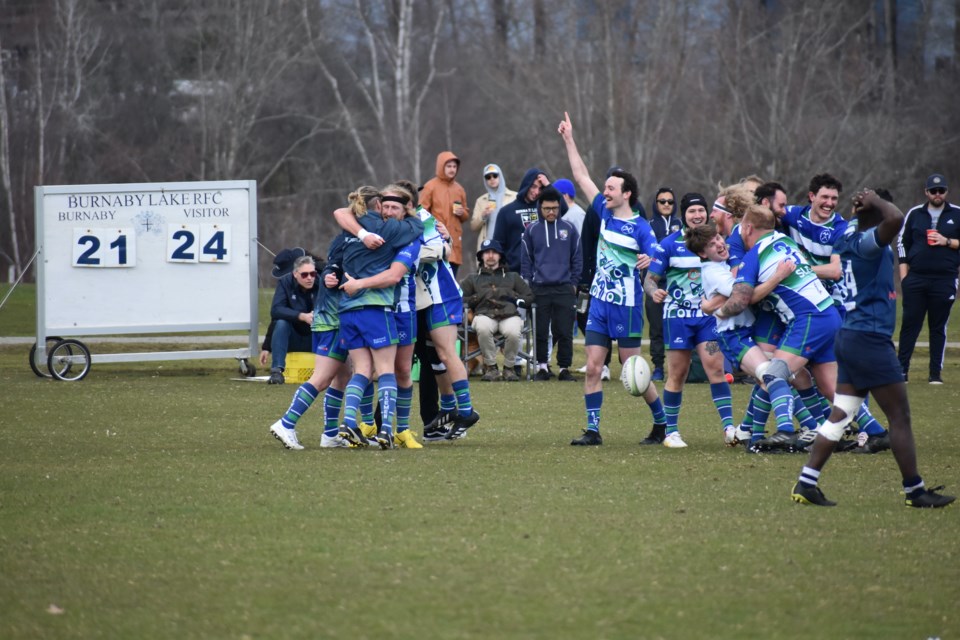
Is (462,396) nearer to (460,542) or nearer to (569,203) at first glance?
(460,542)

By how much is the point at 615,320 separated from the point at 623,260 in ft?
1.52

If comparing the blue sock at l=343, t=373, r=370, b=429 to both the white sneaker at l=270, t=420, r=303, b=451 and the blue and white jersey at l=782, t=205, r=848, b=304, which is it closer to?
the white sneaker at l=270, t=420, r=303, b=451

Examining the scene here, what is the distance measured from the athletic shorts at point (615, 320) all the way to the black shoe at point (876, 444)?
188 cm

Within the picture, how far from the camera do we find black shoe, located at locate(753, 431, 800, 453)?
10.4 m

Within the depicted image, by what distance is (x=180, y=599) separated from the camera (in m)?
5.73

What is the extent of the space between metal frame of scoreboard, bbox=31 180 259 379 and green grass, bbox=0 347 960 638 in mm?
6571

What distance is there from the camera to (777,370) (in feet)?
31.9

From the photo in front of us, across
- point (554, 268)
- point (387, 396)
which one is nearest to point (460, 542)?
point (387, 396)

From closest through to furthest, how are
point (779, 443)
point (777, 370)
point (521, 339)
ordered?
point (777, 370) → point (779, 443) → point (521, 339)

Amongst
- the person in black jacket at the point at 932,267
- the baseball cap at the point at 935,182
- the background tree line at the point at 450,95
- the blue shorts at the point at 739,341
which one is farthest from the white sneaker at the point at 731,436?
the background tree line at the point at 450,95

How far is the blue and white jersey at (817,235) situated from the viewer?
11008mm

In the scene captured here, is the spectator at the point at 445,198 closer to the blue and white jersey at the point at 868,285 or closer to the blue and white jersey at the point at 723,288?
the blue and white jersey at the point at 723,288

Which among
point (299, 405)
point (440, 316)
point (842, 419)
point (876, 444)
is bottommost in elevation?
point (876, 444)

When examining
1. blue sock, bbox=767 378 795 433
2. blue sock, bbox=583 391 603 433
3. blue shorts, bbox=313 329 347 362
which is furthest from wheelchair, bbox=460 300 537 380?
blue sock, bbox=767 378 795 433
